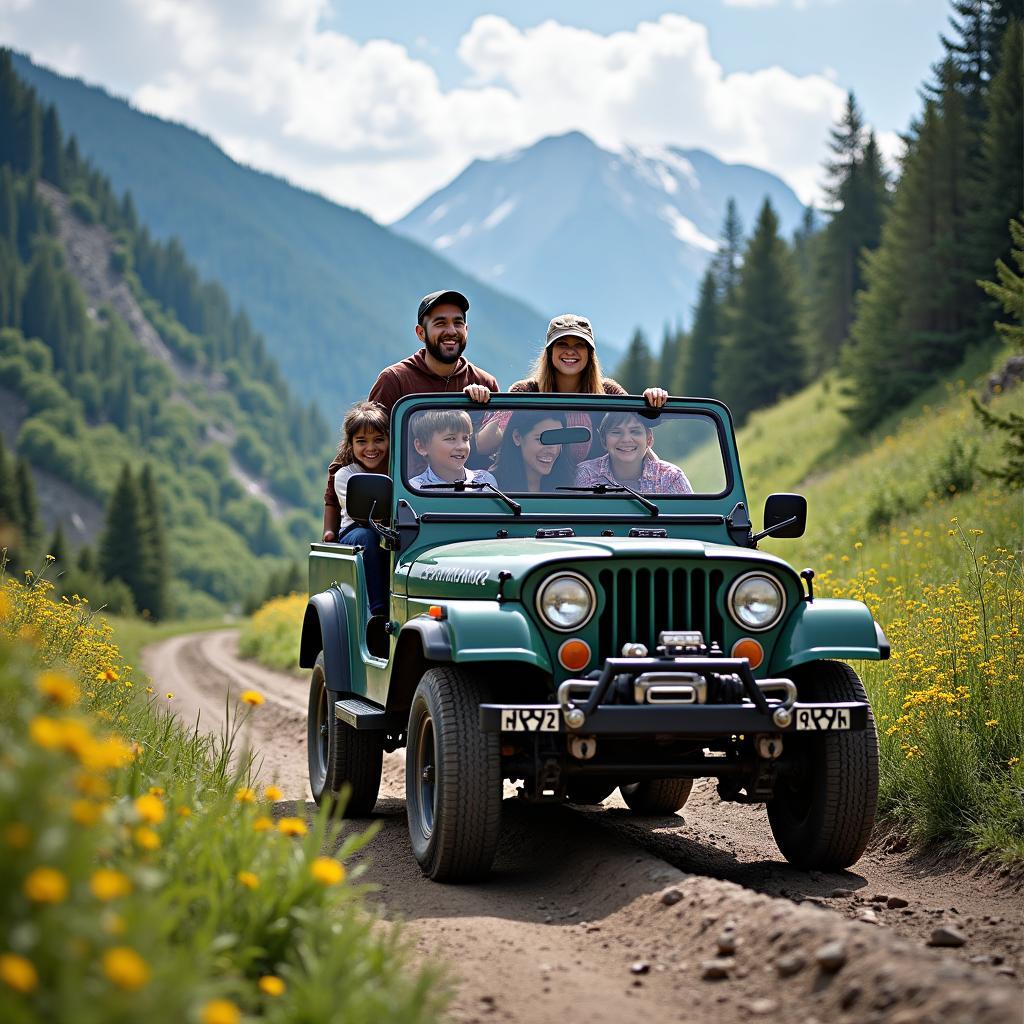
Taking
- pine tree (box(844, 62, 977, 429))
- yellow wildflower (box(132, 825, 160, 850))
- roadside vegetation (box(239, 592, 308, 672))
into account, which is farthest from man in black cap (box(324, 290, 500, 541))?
pine tree (box(844, 62, 977, 429))

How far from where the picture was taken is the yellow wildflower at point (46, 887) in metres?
2.45

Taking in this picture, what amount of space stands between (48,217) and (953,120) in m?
182

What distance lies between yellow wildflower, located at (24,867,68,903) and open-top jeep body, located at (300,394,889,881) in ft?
8.92

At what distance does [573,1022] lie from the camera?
3.72 m

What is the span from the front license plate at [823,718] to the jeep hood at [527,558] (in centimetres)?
60

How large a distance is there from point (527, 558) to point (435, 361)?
105 inches

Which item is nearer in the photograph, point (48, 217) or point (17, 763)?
point (17, 763)

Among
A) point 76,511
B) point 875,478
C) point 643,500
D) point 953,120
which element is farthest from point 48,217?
point 643,500

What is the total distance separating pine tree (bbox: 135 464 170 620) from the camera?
73812 mm

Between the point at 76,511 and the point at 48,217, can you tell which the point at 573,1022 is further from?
the point at 48,217

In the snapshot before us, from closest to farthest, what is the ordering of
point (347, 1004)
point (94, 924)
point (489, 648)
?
point (94, 924), point (347, 1004), point (489, 648)

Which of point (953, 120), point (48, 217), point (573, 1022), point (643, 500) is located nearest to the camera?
point (573, 1022)

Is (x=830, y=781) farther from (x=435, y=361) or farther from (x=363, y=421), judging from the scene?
(x=435, y=361)

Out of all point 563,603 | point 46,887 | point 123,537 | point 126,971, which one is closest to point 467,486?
point 563,603
